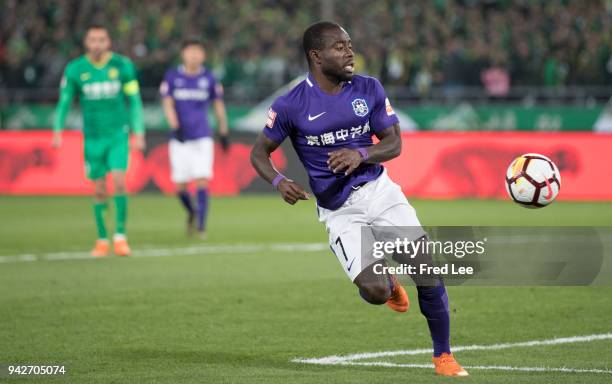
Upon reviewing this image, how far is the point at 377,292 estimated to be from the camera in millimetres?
7160

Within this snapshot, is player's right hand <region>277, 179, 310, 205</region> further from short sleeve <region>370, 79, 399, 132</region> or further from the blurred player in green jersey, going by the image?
the blurred player in green jersey

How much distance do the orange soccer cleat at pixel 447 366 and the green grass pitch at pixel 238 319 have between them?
86 mm

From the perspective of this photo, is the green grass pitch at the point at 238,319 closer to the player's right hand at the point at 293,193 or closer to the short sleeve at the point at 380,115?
the player's right hand at the point at 293,193

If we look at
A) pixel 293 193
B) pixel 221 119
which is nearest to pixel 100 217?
pixel 221 119

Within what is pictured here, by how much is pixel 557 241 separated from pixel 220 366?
27.4ft

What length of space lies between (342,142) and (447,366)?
1541 millimetres

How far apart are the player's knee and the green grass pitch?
436 millimetres

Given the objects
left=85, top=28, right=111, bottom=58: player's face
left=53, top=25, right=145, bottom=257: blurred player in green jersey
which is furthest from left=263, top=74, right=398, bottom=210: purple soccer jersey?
left=53, top=25, right=145, bottom=257: blurred player in green jersey

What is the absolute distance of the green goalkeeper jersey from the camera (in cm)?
1403

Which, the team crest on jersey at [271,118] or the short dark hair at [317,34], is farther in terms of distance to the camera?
the team crest on jersey at [271,118]

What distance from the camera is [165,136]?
2333 cm

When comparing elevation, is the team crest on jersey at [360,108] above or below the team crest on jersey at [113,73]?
above

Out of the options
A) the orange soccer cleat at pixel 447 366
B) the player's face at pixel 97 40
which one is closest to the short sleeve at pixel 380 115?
the orange soccer cleat at pixel 447 366

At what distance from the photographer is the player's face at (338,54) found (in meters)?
7.30
